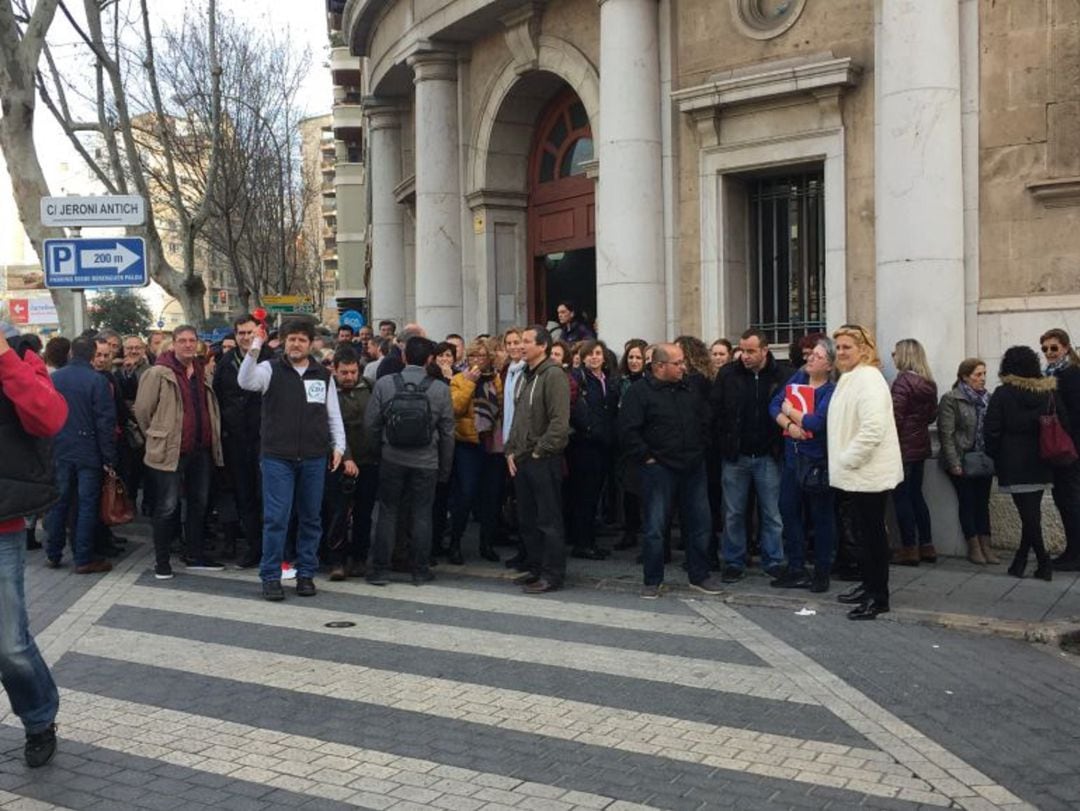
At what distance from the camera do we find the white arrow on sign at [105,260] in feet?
44.5

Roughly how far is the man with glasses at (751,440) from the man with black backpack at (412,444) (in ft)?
7.22

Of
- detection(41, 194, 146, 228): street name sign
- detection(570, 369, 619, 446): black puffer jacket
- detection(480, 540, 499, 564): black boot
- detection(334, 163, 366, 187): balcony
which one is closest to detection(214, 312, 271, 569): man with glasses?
detection(480, 540, 499, 564): black boot

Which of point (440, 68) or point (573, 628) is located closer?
point (573, 628)

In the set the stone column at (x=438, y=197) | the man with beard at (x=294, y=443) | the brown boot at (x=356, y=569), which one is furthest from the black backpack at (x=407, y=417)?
the stone column at (x=438, y=197)

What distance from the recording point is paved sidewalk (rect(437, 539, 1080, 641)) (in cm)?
773

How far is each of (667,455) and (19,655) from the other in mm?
4972

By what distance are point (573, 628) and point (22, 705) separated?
3611mm

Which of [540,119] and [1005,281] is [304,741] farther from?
[540,119]

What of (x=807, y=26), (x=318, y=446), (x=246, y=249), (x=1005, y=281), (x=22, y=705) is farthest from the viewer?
(x=246, y=249)

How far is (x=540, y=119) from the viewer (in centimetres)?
1677

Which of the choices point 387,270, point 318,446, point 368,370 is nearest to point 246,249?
point 387,270

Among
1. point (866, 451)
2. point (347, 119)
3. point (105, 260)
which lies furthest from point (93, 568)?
point (347, 119)

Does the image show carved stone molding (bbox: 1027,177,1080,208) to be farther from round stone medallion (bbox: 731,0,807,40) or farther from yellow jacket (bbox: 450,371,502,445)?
yellow jacket (bbox: 450,371,502,445)

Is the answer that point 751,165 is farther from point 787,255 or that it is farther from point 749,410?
point 749,410
